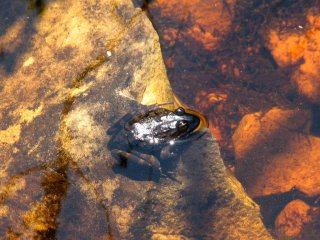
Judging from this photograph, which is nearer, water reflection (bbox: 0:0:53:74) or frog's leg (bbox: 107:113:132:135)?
frog's leg (bbox: 107:113:132:135)

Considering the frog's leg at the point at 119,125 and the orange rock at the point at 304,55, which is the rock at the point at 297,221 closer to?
the orange rock at the point at 304,55

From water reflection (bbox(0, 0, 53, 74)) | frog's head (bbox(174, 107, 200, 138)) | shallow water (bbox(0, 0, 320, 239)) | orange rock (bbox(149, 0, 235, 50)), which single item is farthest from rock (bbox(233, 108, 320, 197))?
water reflection (bbox(0, 0, 53, 74))

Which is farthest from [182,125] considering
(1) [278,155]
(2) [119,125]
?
(1) [278,155]

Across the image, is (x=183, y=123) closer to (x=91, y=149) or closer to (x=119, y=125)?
(x=119, y=125)

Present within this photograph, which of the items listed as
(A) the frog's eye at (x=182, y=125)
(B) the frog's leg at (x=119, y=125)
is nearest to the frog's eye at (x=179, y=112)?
(A) the frog's eye at (x=182, y=125)

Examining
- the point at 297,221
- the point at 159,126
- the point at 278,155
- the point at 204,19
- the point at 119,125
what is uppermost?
the point at 204,19

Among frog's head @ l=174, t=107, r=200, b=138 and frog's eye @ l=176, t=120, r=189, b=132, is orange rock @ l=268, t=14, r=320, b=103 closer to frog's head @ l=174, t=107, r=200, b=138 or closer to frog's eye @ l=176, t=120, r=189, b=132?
frog's head @ l=174, t=107, r=200, b=138
